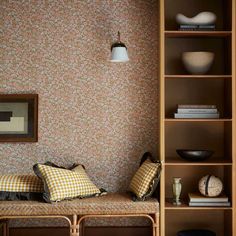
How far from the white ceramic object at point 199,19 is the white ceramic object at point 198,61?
0.91 feet

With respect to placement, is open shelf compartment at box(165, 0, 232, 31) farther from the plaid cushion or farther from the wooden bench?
the plaid cushion

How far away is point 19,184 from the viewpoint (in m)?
4.03

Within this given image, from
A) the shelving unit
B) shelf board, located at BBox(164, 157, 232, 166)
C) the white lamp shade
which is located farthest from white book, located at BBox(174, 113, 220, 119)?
the white lamp shade

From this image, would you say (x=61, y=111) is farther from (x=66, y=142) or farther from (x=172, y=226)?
(x=172, y=226)

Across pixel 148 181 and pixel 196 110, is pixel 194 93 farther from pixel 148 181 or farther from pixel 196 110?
pixel 148 181

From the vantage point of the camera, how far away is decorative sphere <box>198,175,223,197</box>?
4.04m

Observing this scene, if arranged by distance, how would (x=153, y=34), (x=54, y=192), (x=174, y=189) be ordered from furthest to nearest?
(x=153, y=34) → (x=174, y=189) → (x=54, y=192)

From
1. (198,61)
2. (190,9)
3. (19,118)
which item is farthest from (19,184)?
(190,9)

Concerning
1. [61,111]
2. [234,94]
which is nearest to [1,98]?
[61,111]

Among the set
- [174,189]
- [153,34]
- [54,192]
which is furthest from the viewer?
[153,34]

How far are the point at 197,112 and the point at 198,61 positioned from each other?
0.47 m

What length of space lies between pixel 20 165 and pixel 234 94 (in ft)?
7.06

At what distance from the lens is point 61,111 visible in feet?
14.6

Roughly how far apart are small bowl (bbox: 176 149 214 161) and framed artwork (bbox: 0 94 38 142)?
1.44 metres
